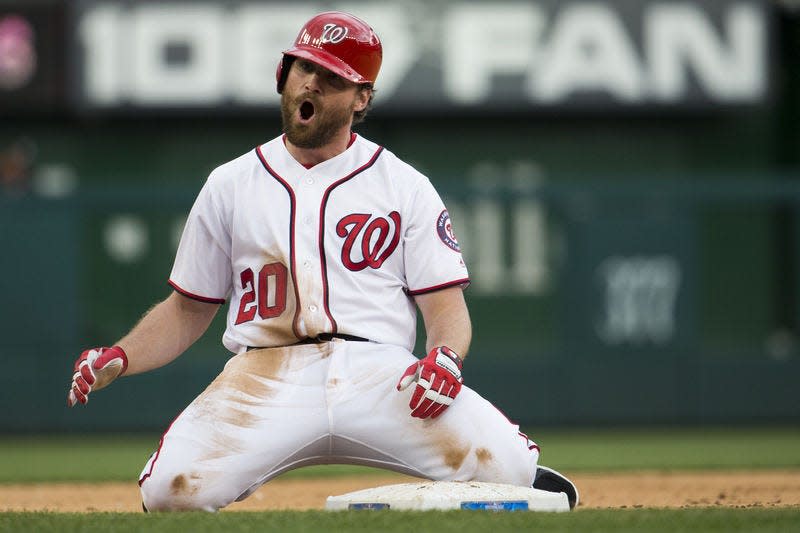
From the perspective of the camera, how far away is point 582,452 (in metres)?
6.73

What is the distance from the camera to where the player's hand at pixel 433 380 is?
3010mm

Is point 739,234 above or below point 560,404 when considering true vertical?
above

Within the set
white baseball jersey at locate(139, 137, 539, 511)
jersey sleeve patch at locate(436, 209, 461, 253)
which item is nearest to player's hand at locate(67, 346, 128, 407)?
white baseball jersey at locate(139, 137, 539, 511)

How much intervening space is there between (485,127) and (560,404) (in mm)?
2519

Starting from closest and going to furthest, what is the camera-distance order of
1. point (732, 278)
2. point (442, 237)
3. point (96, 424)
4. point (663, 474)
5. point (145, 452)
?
1. point (442, 237)
2. point (663, 474)
3. point (145, 452)
4. point (96, 424)
5. point (732, 278)

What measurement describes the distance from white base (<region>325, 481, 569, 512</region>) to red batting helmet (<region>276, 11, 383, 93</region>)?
958 millimetres

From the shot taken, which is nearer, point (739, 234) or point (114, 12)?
point (739, 234)

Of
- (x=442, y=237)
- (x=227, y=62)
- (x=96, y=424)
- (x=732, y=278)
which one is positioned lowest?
(x=96, y=424)

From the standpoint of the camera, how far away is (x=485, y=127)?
9586 millimetres

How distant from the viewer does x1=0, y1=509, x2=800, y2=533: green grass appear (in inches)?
109

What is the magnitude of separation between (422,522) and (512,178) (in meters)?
6.89

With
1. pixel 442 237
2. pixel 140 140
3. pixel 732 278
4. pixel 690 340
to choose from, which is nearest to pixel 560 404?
pixel 690 340

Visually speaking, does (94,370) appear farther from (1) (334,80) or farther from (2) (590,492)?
(2) (590,492)

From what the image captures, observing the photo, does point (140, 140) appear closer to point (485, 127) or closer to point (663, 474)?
point (485, 127)
